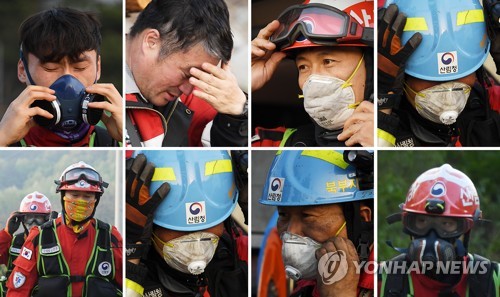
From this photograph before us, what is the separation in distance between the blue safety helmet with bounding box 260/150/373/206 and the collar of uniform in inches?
34.8

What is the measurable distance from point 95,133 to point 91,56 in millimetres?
421

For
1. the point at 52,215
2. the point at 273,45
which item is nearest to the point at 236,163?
the point at 273,45

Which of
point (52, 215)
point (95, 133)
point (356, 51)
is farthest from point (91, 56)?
point (356, 51)

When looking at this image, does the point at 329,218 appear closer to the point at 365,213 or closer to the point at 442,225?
the point at 365,213

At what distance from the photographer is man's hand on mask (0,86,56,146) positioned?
597cm

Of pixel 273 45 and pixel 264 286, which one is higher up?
pixel 273 45

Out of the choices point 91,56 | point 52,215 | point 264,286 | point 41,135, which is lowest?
point 264,286

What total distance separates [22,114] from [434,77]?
7.20ft

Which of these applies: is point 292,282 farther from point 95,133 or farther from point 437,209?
point 95,133

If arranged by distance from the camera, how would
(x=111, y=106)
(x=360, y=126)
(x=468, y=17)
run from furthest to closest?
(x=111, y=106) → (x=360, y=126) → (x=468, y=17)

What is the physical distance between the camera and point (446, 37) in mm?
5828

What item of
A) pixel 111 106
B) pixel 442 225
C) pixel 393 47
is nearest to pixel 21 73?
pixel 111 106

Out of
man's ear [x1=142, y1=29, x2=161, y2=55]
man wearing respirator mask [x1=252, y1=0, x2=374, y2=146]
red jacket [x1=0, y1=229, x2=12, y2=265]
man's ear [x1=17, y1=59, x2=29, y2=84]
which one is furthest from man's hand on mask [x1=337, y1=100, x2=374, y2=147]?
red jacket [x1=0, y1=229, x2=12, y2=265]

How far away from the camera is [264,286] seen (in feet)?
20.5
